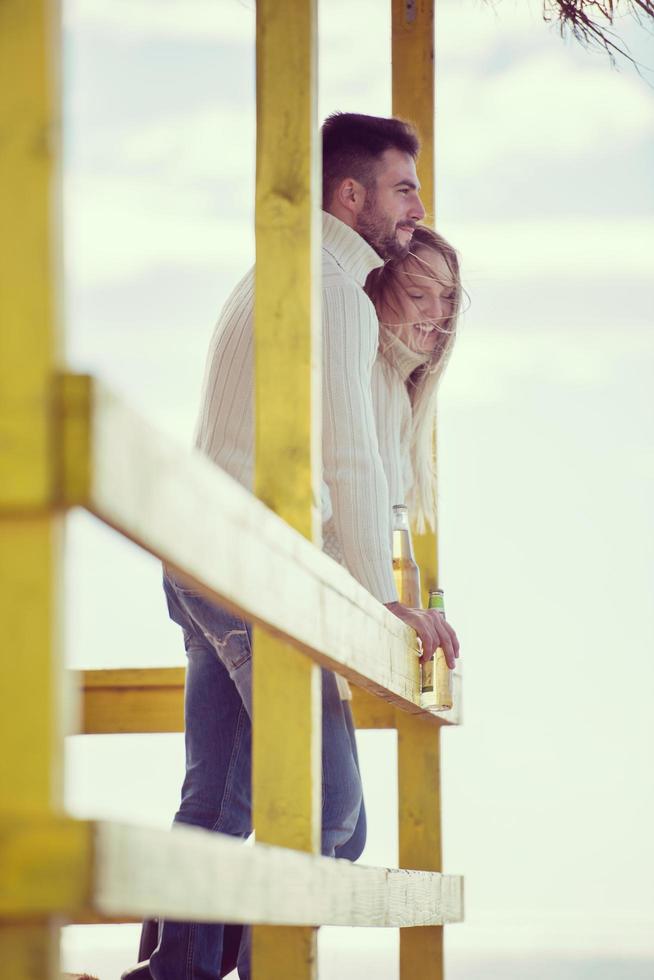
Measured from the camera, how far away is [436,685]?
99.0 inches

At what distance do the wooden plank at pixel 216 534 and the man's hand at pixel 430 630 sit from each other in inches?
14.8

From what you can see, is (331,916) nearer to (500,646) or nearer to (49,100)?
(49,100)

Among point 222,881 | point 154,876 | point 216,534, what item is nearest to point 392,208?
point 216,534

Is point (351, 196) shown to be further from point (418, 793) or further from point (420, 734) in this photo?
point (418, 793)

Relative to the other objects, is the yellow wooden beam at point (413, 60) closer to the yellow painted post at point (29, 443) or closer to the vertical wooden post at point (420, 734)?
the vertical wooden post at point (420, 734)

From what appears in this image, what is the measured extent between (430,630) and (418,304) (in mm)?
832

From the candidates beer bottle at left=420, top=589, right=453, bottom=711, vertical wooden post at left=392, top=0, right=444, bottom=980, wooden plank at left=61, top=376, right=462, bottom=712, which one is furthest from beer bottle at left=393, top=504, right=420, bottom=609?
wooden plank at left=61, top=376, right=462, bottom=712

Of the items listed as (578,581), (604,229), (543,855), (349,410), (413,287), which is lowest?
(543,855)

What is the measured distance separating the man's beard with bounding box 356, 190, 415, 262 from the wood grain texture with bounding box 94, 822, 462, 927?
1.10 metres

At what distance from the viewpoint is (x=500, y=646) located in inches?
490

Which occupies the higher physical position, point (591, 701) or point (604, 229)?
point (604, 229)

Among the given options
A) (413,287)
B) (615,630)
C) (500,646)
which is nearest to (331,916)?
(413,287)

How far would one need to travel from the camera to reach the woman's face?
305 cm

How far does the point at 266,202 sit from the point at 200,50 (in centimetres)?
1210
